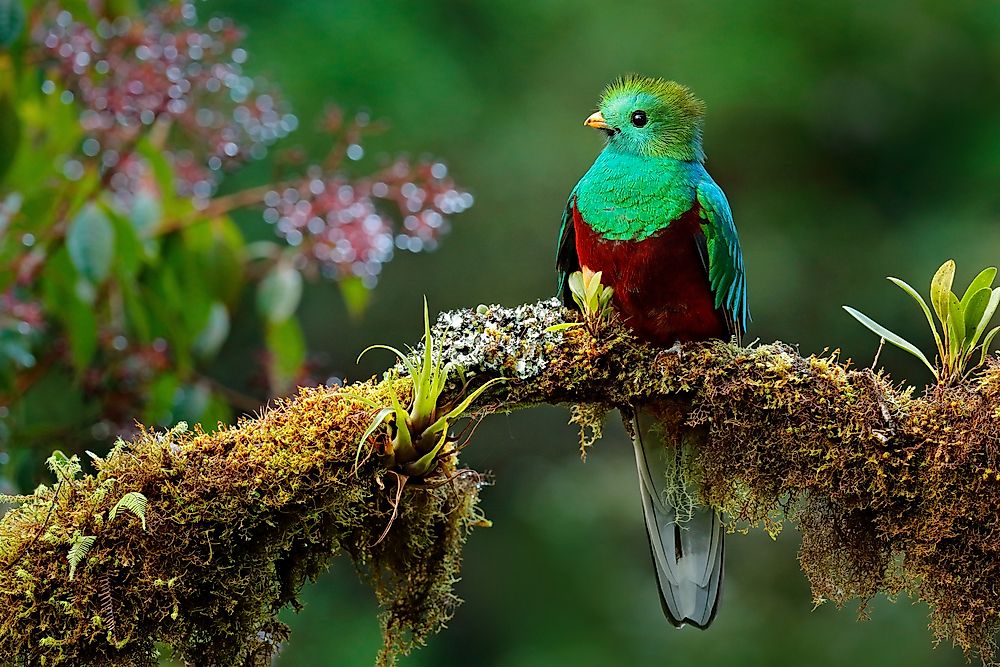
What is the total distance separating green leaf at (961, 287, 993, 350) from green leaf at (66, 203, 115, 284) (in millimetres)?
1653

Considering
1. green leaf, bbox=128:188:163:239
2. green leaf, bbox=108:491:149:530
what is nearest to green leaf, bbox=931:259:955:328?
green leaf, bbox=108:491:149:530

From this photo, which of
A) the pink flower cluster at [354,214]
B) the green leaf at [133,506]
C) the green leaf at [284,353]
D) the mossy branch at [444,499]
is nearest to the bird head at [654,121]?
the pink flower cluster at [354,214]

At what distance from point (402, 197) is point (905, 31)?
5.27 metres

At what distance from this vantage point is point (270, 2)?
746cm

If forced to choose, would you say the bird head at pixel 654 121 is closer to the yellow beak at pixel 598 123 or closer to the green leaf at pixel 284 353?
the yellow beak at pixel 598 123

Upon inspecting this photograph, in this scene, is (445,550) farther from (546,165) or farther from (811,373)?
(546,165)

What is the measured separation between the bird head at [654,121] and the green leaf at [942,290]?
2.31 ft

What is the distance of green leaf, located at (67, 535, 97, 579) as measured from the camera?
1698 millimetres

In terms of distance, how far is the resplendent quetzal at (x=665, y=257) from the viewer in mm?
2314

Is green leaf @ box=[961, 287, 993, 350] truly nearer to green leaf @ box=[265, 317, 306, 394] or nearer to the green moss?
the green moss

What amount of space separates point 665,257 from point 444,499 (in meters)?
0.76

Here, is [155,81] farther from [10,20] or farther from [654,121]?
[654,121]

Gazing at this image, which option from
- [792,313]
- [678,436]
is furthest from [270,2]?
[678,436]

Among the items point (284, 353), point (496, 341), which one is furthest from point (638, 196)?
point (284, 353)
